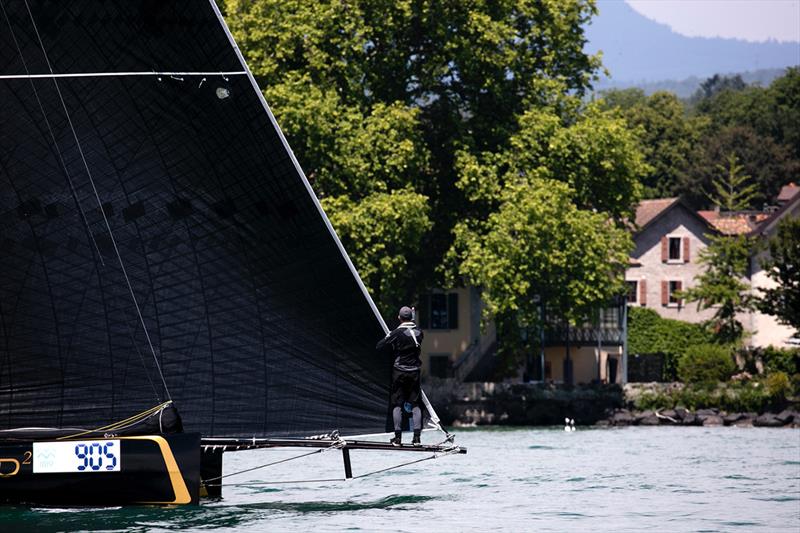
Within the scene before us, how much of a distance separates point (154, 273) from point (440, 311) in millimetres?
43664

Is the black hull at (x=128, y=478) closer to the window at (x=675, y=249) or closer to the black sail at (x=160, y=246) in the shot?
the black sail at (x=160, y=246)

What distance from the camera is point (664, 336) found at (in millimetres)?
67375

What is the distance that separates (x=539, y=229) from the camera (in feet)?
152

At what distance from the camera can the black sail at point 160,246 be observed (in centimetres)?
1783

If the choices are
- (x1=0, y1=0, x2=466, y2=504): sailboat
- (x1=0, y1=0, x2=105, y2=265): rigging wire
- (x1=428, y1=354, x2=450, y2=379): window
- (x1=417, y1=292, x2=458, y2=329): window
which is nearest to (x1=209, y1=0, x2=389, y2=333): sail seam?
(x1=0, y1=0, x2=466, y2=504): sailboat

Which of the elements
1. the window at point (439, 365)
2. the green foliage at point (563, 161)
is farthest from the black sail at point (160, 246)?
the window at point (439, 365)

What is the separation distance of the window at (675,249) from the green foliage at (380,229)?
1289 inches

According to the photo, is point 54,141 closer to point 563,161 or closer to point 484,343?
point 563,161

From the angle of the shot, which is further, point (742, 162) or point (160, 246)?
point (742, 162)

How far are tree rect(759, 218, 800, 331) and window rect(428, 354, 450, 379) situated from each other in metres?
12.2

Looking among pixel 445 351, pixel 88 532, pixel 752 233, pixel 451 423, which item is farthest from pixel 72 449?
pixel 752 233

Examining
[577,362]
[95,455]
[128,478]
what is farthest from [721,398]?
[95,455]

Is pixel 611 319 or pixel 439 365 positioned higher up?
pixel 611 319

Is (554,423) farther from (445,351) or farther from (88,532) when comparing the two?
(88,532)
